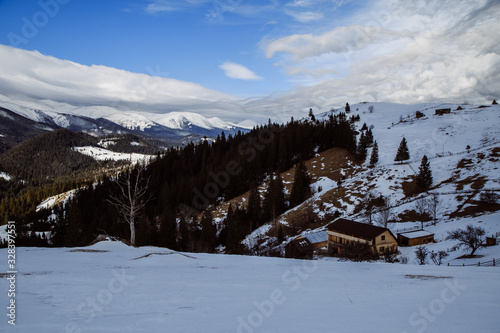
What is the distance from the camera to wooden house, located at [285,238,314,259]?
119 ft

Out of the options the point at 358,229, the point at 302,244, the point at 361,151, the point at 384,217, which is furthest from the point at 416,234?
Result: the point at 361,151

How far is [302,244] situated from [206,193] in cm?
4807

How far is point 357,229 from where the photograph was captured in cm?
3897

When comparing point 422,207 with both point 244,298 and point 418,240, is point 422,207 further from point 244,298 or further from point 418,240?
point 244,298

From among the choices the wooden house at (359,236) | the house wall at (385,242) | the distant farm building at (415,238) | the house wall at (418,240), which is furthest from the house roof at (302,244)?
the house wall at (418,240)

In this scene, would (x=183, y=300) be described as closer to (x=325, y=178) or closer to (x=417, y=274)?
(x=417, y=274)

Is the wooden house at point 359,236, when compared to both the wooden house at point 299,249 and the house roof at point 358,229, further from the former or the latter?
the wooden house at point 299,249

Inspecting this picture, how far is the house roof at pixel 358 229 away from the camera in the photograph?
120 feet

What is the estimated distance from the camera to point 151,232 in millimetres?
46344

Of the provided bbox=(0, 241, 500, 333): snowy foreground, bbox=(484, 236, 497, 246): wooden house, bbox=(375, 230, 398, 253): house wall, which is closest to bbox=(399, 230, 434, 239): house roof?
bbox=(375, 230, 398, 253): house wall

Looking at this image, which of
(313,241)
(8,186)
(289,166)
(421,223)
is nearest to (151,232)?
(313,241)

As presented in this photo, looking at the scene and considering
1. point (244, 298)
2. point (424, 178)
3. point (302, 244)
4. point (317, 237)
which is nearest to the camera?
point (244, 298)

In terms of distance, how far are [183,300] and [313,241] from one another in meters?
39.2

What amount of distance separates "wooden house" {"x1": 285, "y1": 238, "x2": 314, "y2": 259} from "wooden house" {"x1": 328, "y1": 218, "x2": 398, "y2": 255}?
4.71 m
